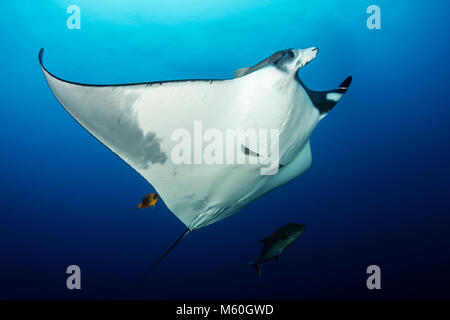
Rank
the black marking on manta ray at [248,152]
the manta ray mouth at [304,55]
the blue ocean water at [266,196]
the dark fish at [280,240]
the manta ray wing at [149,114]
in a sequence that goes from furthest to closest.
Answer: the blue ocean water at [266,196] < the dark fish at [280,240] < the black marking on manta ray at [248,152] < the manta ray mouth at [304,55] < the manta ray wing at [149,114]

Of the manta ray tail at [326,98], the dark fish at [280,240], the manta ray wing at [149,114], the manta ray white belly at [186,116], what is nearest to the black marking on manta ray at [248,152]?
the manta ray white belly at [186,116]

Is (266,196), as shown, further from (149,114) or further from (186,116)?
(149,114)

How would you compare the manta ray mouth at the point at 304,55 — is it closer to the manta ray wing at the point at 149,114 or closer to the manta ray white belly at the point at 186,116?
the manta ray white belly at the point at 186,116

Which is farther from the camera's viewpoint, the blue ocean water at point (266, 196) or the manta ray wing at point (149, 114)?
the blue ocean water at point (266, 196)

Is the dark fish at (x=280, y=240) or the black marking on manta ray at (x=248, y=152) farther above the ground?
the black marking on manta ray at (x=248, y=152)

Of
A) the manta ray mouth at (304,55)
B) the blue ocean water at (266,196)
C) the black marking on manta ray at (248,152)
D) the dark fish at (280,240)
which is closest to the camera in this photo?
the manta ray mouth at (304,55)

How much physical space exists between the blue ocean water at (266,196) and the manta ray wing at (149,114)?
4604 millimetres

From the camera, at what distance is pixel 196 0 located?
5.52 m

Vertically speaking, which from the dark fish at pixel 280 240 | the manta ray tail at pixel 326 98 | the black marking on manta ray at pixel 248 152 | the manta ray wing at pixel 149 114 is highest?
the manta ray tail at pixel 326 98

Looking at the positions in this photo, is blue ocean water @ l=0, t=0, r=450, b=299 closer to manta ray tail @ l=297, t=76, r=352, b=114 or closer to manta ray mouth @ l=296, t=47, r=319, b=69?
manta ray tail @ l=297, t=76, r=352, b=114

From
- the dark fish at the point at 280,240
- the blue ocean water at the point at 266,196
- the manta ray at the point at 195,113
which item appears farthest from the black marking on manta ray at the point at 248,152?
the blue ocean water at the point at 266,196

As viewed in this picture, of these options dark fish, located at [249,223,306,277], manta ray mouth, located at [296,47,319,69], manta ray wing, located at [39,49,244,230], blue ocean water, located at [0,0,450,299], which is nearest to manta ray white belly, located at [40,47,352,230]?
manta ray wing, located at [39,49,244,230]

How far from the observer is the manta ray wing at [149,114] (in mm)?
1723

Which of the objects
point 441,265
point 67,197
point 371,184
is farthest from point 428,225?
point 67,197
